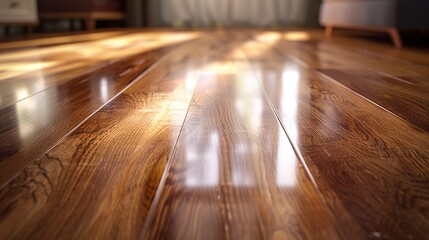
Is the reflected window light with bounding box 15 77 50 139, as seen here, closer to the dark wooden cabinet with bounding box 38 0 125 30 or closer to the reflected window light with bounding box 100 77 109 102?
the reflected window light with bounding box 100 77 109 102

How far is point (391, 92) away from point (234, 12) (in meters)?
3.49

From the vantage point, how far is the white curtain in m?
4.18

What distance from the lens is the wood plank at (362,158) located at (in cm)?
36

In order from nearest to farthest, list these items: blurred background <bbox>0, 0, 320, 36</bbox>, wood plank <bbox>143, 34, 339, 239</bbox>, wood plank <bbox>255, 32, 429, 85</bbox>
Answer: wood plank <bbox>143, 34, 339, 239</bbox> < wood plank <bbox>255, 32, 429, 85</bbox> < blurred background <bbox>0, 0, 320, 36</bbox>

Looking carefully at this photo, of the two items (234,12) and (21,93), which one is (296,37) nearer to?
(234,12)

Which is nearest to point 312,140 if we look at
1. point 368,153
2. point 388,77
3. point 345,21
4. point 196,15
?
point 368,153

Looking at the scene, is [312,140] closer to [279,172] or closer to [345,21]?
[279,172]

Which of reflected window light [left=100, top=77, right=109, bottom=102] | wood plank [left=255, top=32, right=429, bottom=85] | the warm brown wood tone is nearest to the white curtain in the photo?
wood plank [left=255, top=32, right=429, bottom=85]

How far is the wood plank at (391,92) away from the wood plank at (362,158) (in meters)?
0.03

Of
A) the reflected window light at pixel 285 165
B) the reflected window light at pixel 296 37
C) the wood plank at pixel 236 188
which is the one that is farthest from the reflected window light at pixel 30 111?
the reflected window light at pixel 296 37

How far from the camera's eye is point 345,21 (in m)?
2.54

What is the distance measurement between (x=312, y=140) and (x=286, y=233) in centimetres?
24

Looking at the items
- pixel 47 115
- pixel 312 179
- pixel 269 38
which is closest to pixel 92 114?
pixel 47 115

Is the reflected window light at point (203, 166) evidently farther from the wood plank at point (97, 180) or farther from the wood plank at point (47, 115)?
the wood plank at point (47, 115)
